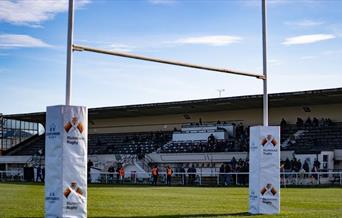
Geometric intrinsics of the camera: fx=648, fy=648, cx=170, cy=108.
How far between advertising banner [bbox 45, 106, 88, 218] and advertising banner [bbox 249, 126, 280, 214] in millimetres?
4842

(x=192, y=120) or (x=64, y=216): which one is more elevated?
(x=192, y=120)

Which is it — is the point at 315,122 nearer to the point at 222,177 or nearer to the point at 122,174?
the point at 222,177

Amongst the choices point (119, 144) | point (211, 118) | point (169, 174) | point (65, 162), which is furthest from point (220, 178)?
point (65, 162)

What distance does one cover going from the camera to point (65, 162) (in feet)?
41.6

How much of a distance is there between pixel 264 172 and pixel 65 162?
5501 millimetres

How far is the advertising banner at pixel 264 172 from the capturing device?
1587cm

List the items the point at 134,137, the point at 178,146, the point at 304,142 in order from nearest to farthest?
the point at 304,142 → the point at 178,146 → the point at 134,137

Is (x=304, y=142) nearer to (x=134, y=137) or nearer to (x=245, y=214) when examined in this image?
(x=134, y=137)

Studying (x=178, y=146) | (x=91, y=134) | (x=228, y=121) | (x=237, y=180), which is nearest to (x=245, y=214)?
(x=237, y=180)

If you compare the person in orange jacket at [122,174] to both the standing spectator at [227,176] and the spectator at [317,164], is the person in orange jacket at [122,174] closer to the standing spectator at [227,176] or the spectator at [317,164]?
the standing spectator at [227,176]

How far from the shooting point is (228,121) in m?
55.8

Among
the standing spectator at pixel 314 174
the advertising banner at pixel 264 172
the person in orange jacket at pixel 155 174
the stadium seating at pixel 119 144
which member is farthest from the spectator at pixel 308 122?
the advertising banner at pixel 264 172

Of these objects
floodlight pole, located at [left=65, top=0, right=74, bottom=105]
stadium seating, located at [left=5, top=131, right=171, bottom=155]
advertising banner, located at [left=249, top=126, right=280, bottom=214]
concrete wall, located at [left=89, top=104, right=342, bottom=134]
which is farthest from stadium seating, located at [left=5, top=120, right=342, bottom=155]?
floodlight pole, located at [left=65, top=0, right=74, bottom=105]

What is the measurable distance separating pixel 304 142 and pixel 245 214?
30.9m
